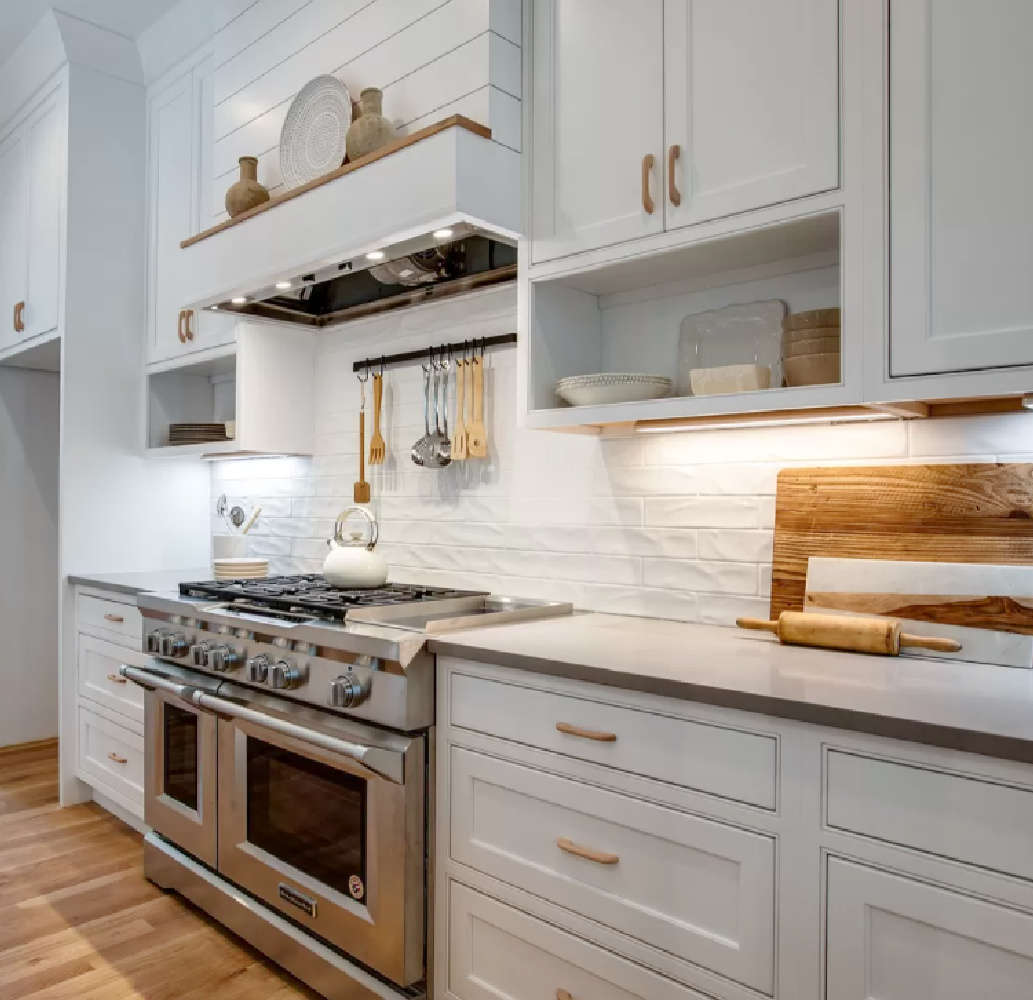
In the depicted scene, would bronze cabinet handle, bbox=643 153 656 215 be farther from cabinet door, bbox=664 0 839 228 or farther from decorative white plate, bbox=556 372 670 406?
decorative white plate, bbox=556 372 670 406

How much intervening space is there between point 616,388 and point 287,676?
1041 mm

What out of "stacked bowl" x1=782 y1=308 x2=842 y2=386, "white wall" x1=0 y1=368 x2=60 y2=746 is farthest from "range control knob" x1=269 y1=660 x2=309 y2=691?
"white wall" x1=0 y1=368 x2=60 y2=746

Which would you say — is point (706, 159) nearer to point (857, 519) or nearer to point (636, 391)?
point (636, 391)

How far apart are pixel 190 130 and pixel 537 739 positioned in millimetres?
2887

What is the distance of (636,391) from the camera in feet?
6.39

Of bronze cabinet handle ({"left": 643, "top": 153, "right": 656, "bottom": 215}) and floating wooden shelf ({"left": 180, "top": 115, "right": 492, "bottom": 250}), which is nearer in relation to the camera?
bronze cabinet handle ({"left": 643, "top": 153, "right": 656, "bottom": 215})

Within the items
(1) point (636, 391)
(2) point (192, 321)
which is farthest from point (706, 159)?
(2) point (192, 321)

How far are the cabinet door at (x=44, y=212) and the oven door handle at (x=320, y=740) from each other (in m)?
2.05

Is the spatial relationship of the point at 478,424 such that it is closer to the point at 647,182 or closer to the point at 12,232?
the point at 647,182

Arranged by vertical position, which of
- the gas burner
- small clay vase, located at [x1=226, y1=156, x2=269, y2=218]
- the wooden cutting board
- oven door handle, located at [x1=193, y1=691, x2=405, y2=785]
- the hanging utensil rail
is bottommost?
oven door handle, located at [x1=193, y1=691, x2=405, y2=785]

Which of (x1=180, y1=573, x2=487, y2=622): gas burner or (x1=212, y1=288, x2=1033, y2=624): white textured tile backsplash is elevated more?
(x1=212, y1=288, x2=1033, y2=624): white textured tile backsplash

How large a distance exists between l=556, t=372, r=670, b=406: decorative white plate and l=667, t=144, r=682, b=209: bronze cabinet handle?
1.24ft

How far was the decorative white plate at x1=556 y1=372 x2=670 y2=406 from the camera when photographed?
1944mm

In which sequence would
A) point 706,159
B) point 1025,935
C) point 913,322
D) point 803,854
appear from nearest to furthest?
point 1025,935 < point 803,854 < point 913,322 < point 706,159
